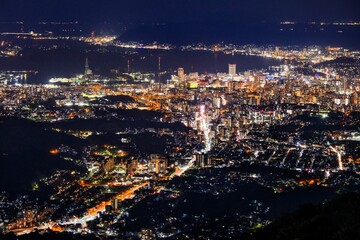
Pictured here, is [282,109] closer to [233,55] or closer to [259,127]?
[259,127]

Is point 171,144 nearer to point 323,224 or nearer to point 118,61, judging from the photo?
point 323,224

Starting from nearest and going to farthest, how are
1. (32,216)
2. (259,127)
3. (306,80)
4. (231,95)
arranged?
1. (32,216)
2. (259,127)
3. (231,95)
4. (306,80)

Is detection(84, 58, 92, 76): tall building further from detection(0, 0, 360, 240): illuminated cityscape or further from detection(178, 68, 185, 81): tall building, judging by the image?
detection(178, 68, 185, 81): tall building

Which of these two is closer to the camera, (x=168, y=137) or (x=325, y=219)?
(x=325, y=219)

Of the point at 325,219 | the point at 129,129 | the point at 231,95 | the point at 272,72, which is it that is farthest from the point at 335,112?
the point at 325,219

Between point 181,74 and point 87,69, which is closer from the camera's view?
point 87,69

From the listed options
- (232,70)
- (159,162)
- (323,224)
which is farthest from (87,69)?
(323,224)
